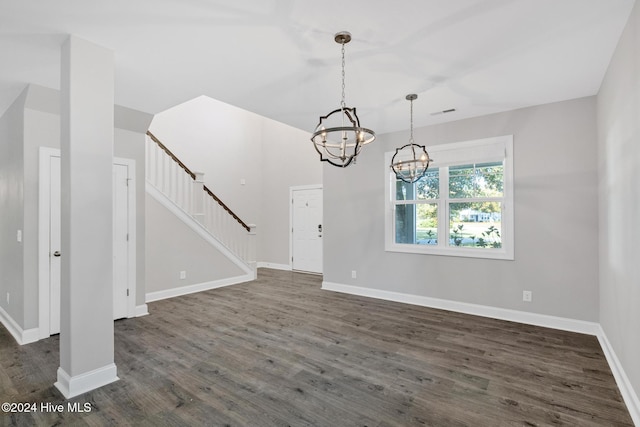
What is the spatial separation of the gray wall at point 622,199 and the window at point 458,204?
1.02 metres

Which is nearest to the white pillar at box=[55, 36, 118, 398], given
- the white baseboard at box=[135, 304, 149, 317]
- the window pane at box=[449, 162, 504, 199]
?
the white baseboard at box=[135, 304, 149, 317]

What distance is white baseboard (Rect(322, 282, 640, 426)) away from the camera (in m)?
2.32

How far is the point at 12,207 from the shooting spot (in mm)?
3852

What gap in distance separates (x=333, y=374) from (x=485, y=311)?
2585mm

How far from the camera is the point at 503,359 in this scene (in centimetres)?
302

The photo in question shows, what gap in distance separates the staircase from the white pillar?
8.59 feet

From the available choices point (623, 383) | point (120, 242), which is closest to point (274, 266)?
point (120, 242)

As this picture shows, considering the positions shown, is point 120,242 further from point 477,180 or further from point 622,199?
point 622,199

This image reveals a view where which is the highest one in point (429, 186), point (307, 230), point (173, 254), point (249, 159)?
point (249, 159)

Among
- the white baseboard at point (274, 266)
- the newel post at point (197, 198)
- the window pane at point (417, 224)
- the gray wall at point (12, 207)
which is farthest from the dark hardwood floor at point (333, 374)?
Answer: the white baseboard at point (274, 266)

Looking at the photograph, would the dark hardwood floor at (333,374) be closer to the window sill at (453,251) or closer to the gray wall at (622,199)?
the gray wall at (622,199)

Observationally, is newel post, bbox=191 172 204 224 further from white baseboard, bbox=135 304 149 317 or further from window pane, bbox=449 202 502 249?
window pane, bbox=449 202 502 249

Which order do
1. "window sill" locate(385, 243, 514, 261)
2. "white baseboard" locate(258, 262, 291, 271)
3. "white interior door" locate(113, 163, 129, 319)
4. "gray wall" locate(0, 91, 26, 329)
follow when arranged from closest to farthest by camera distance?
"gray wall" locate(0, 91, 26, 329)
"white interior door" locate(113, 163, 129, 319)
"window sill" locate(385, 243, 514, 261)
"white baseboard" locate(258, 262, 291, 271)

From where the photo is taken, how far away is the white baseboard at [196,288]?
5062 mm
